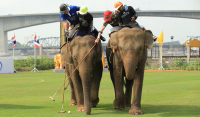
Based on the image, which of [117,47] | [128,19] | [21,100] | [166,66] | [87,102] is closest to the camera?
[87,102]

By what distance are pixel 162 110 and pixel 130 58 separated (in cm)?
225

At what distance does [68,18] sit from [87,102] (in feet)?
11.6

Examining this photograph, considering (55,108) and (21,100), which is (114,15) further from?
(21,100)

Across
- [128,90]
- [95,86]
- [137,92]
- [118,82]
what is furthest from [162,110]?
[95,86]

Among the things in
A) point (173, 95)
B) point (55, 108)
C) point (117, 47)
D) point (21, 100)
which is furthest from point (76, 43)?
point (173, 95)

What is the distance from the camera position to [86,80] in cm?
1191

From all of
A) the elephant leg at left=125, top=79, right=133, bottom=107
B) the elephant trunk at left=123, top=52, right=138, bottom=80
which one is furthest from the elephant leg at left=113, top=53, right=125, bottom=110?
the elephant leg at left=125, top=79, right=133, bottom=107

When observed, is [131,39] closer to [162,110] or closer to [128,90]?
[162,110]

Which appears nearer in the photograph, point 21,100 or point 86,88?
point 86,88

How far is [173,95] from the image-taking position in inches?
664

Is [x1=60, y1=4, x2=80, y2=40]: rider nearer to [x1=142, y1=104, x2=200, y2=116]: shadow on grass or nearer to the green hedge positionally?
A: [x1=142, y1=104, x2=200, y2=116]: shadow on grass

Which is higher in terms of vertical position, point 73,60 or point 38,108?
point 73,60

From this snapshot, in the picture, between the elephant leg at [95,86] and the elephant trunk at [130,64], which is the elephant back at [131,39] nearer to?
the elephant trunk at [130,64]

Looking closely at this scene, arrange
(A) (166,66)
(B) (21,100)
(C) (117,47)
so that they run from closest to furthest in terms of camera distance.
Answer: (C) (117,47) < (B) (21,100) < (A) (166,66)
